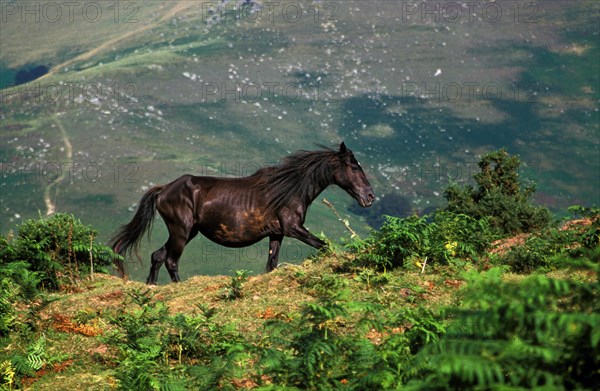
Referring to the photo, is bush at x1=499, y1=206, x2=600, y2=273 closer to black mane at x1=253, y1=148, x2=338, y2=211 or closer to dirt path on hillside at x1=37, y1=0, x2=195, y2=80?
black mane at x1=253, y1=148, x2=338, y2=211

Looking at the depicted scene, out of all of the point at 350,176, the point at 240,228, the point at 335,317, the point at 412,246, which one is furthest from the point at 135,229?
the point at 335,317

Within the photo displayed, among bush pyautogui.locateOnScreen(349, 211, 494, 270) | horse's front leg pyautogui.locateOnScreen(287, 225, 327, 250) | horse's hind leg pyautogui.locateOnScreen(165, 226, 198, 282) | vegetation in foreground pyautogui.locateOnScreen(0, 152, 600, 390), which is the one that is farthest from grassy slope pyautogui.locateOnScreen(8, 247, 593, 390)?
horse's hind leg pyautogui.locateOnScreen(165, 226, 198, 282)

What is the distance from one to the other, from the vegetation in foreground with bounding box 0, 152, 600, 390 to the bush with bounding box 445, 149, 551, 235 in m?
4.88

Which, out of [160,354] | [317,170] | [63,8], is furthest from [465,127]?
[160,354]

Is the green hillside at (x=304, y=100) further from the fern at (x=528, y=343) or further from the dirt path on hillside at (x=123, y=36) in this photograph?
the fern at (x=528, y=343)

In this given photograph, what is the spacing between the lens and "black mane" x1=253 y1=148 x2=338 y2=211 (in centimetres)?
1889

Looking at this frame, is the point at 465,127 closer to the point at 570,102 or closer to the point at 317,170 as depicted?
the point at 570,102

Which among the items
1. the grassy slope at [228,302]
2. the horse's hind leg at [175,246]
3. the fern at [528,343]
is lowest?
the horse's hind leg at [175,246]

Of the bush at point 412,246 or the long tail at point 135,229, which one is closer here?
the bush at point 412,246

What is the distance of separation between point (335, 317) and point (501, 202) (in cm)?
1607

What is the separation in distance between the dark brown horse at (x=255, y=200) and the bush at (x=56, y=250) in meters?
1.61

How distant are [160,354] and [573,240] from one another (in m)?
7.42

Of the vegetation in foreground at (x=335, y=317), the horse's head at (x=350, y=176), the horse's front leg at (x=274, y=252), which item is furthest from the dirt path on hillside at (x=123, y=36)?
the vegetation in foreground at (x=335, y=317)

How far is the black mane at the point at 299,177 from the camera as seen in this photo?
18.9 metres
